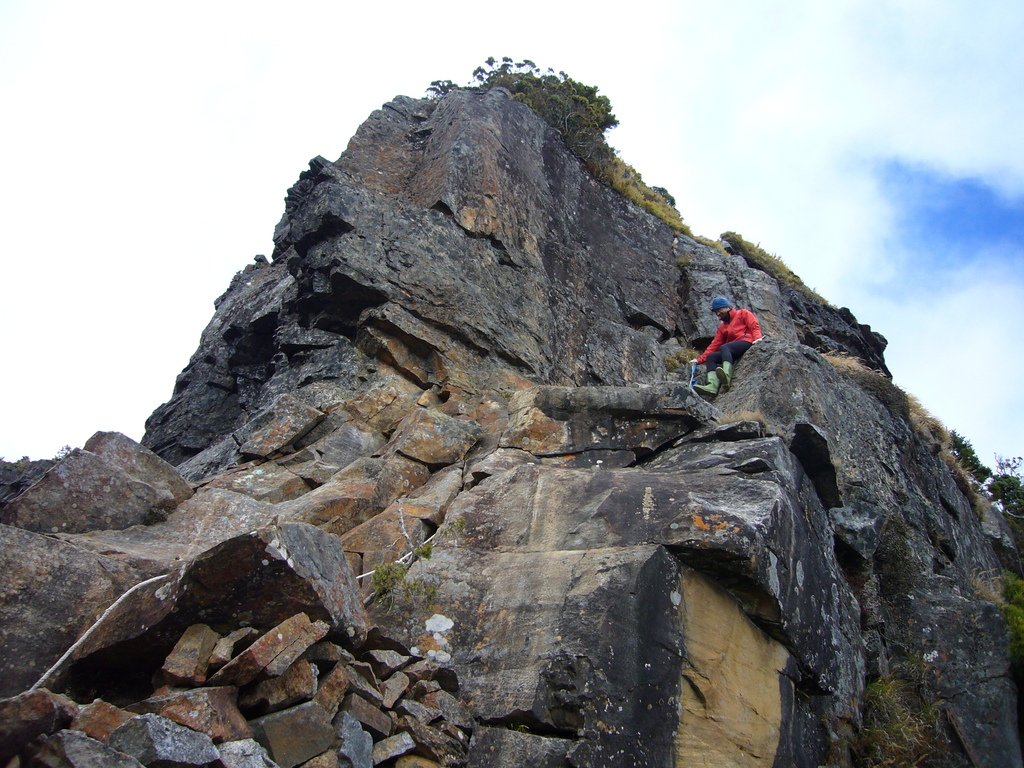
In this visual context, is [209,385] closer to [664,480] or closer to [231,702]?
[664,480]

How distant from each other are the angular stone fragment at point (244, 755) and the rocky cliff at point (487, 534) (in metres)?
0.04

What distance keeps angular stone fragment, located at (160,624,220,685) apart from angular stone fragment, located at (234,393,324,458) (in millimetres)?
6487

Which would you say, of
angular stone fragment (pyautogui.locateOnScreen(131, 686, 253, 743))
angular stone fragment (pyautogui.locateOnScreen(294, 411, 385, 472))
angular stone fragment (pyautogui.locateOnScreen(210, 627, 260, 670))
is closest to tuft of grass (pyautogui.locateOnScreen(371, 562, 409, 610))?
angular stone fragment (pyautogui.locateOnScreen(210, 627, 260, 670))

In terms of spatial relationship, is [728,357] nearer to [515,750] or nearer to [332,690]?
[515,750]

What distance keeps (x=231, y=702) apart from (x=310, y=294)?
10.5 meters

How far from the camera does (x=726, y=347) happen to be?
48.0ft

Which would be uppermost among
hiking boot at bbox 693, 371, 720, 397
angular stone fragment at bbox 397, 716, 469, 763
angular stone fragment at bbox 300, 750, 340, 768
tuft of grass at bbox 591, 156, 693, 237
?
tuft of grass at bbox 591, 156, 693, 237

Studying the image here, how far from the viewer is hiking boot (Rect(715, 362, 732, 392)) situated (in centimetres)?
1397

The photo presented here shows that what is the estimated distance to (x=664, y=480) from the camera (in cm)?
920

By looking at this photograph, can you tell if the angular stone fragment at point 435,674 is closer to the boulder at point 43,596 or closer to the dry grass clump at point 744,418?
the boulder at point 43,596

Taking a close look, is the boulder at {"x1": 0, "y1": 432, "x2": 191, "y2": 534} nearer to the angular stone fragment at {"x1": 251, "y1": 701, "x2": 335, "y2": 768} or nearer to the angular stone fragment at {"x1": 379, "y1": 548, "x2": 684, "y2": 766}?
the angular stone fragment at {"x1": 379, "y1": 548, "x2": 684, "y2": 766}

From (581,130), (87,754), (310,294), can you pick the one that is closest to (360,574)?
(87,754)

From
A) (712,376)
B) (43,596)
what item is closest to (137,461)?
(43,596)

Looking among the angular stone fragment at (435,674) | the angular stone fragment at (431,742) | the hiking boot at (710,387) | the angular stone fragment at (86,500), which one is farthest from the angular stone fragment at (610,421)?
the angular stone fragment at (431,742)
